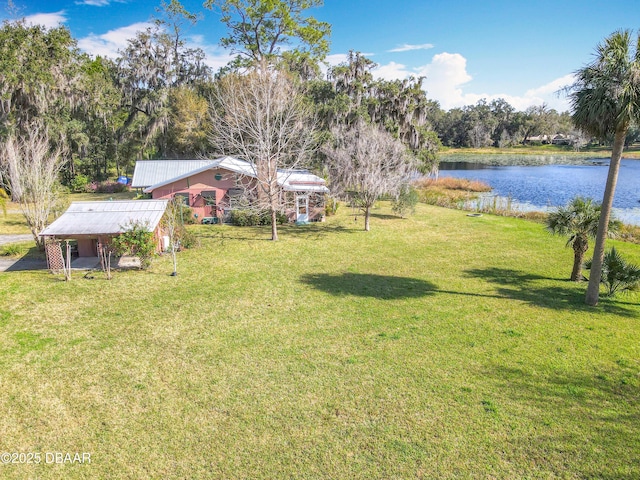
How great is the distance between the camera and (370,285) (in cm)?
1366

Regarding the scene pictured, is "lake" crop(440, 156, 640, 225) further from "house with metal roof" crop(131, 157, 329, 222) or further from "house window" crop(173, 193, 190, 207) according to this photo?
"house window" crop(173, 193, 190, 207)

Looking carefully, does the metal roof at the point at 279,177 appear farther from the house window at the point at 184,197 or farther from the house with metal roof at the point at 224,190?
the house window at the point at 184,197

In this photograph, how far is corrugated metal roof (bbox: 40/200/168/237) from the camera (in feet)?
50.2

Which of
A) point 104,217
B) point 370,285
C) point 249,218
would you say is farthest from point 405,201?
point 104,217

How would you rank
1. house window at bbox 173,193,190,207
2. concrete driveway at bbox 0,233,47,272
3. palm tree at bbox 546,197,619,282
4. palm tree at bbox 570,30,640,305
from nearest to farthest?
palm tree at bbox 570,30,640,305 → palm tree at bbox 546,197,619,282 → concrete driveway at bbox 0,233,47,272 → house window at bbox 173,193,190,207

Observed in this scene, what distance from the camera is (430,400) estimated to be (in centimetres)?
748

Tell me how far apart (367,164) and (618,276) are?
12568 millimetres

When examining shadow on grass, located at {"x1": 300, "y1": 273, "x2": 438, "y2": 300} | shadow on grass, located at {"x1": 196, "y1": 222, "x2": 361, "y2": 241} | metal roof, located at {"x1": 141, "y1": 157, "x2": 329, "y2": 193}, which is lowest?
shadow on grass, located at {"x1": 300, "y1": 273, "x2": 438, "y2": 300}

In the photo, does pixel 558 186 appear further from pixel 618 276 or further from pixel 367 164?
pixel 618 276

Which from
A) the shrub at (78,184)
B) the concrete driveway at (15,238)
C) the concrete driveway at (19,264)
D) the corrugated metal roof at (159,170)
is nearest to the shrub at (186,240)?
the concrete driveway at (19,264)

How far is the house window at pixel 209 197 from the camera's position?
952 inches

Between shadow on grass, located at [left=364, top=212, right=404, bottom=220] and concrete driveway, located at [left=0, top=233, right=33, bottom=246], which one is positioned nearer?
concrete driveway, located at [left=0, top=233, right=33, bottom=246]

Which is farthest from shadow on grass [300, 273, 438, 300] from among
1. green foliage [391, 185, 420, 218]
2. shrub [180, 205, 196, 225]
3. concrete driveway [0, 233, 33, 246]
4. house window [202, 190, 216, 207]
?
concrete driveway [0, 233, 33, 246]

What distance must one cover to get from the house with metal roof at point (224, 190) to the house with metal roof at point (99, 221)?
5.85m
